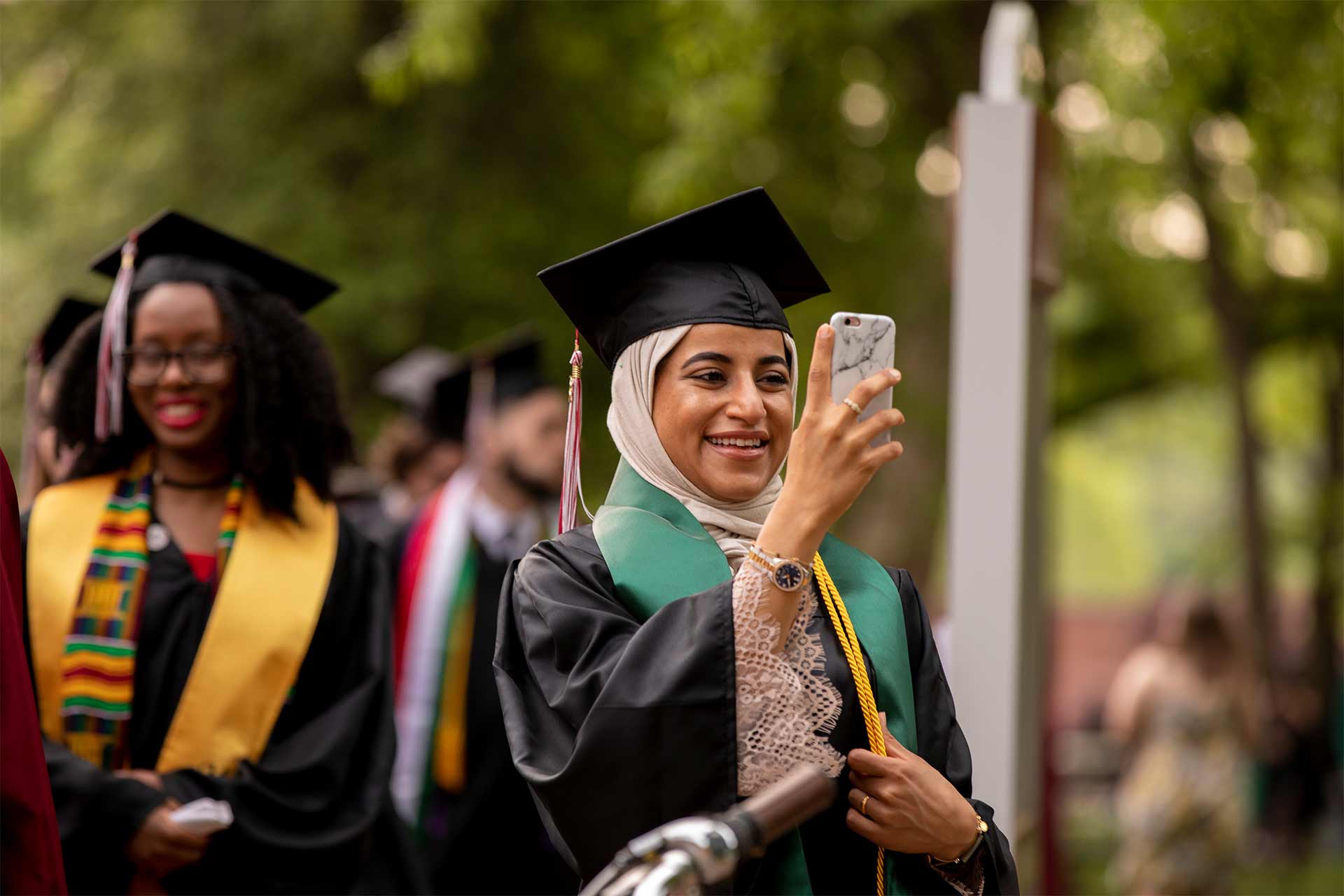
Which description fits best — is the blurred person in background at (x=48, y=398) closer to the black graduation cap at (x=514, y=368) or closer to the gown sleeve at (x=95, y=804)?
the gown sleeve at (x=95, y=804)

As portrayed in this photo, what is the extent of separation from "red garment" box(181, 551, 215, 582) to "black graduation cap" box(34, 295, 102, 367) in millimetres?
881

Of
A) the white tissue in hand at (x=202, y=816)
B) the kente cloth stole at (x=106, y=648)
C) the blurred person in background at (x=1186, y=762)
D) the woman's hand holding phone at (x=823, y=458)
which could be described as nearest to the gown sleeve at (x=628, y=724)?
the woman's hand holding phone at (x=823, y=458)

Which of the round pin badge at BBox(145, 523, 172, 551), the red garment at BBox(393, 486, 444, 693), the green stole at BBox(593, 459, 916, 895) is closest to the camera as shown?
the green stole at BBox(593, 459, 916, 895)

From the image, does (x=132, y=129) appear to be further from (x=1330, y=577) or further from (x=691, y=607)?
(x=1330, y=577)

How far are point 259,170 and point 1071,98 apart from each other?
4.96 m

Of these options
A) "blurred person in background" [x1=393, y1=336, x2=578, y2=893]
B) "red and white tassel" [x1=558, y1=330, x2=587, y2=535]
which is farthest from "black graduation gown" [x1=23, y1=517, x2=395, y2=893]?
"blurred person in background" [x1=393, y1=336, x2=578, y2=893]

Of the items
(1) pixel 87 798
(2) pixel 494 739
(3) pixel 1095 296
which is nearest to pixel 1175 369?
(3) pixel 1095 296

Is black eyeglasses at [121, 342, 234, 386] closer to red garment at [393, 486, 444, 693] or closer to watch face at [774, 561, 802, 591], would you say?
watch face at [774, 561, 802, 591]

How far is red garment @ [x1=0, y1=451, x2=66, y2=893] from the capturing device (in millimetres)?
2578

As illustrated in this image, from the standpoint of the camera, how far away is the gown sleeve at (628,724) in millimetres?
2475

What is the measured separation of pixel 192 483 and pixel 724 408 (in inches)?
70.0

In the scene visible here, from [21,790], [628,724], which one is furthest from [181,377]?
[628,724]

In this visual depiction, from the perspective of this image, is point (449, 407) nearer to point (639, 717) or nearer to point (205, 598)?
point (205, 598)

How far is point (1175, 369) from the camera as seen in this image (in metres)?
16.0
